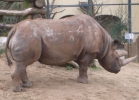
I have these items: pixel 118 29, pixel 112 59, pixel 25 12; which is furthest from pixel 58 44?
pixel 118 29

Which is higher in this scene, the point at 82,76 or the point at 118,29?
the point at 82,76

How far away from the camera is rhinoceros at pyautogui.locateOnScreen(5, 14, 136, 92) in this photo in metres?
7.19

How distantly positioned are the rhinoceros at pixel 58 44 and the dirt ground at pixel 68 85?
0.78ft

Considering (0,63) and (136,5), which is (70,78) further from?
(136,5)

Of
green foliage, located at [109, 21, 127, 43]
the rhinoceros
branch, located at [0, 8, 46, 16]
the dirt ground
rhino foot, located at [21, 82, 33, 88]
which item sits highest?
branch, located at [0, 8, 46, 16]

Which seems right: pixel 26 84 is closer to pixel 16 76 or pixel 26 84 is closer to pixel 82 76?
pixel 16 76

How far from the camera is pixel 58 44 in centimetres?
752

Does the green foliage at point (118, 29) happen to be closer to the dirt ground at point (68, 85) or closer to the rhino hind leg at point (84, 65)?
the dirt ground at point (68, 85)

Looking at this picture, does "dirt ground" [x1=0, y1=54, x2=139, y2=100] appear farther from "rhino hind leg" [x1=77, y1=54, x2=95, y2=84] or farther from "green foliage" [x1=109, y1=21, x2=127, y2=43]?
"green foliage" [x1=109, y1=21, x2=127, y2=43]

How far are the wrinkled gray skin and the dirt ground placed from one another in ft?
0.81

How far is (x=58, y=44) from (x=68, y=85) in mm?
893

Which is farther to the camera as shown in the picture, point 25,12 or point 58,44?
point 25,12

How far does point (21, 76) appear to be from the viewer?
24.1 ft

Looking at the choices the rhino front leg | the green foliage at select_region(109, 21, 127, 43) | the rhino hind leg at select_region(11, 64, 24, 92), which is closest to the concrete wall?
the green foliage at select_region(109, 21, 127, 43)
